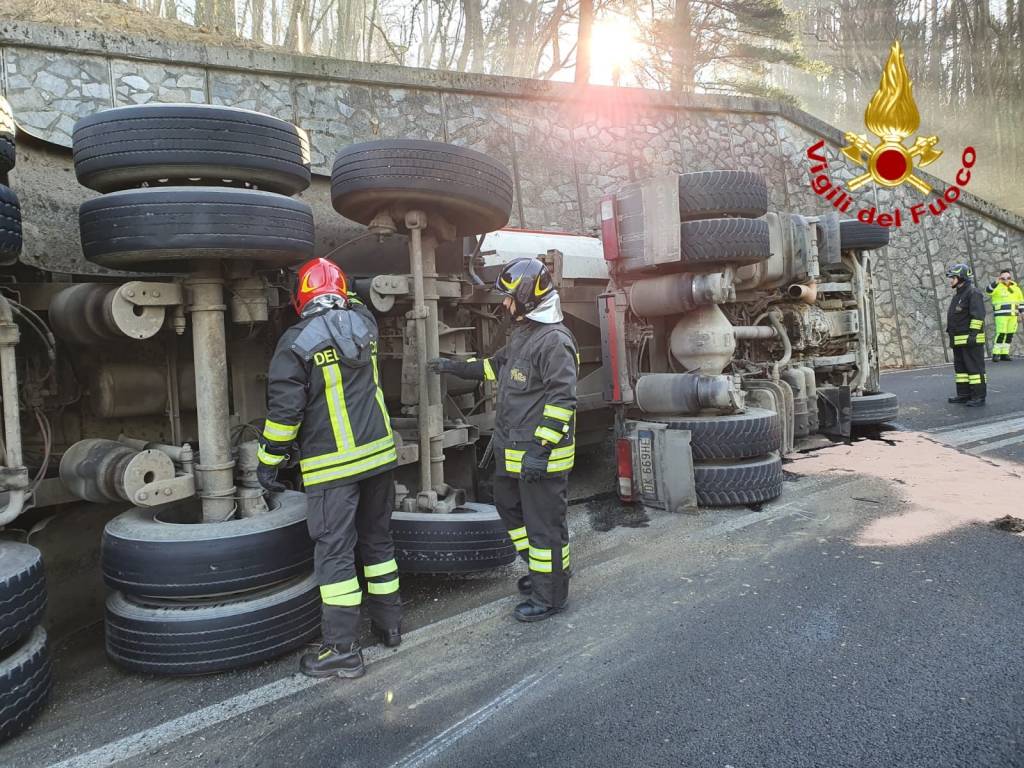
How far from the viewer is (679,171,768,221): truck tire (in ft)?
16.0

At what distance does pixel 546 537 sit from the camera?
3.35m

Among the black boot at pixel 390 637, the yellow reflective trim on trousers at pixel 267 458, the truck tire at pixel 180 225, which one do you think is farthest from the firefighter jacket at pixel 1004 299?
the yellow reflective trim on trousers at pixel 267 458

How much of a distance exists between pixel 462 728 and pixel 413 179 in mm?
2528

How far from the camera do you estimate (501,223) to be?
13.6 feet

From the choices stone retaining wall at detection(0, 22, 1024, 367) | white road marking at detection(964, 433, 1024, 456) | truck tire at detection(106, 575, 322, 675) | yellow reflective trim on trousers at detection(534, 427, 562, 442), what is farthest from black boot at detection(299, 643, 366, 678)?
white road marking at detection(964, 433, 1024, 456)

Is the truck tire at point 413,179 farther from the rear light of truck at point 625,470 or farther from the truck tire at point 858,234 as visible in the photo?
the truck tire at point 858,234

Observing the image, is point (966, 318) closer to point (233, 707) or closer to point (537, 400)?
point (537, 400)

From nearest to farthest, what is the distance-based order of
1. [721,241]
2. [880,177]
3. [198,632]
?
[198,632] → [721,241] → [880,177]

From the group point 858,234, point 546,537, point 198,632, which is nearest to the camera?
point 198,632

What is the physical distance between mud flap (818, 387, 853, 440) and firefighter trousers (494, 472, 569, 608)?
15.2 feet

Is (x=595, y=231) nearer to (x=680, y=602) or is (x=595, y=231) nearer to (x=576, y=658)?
(x=680, y=602)

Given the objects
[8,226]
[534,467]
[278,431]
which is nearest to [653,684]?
[534,467]

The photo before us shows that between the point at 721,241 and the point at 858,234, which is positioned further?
the point at 858,234

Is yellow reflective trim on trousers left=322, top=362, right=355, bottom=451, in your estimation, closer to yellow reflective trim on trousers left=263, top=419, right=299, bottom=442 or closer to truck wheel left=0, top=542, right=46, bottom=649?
yellow reflective trim on trousers left=263, top=419, right=299, bottom=442
